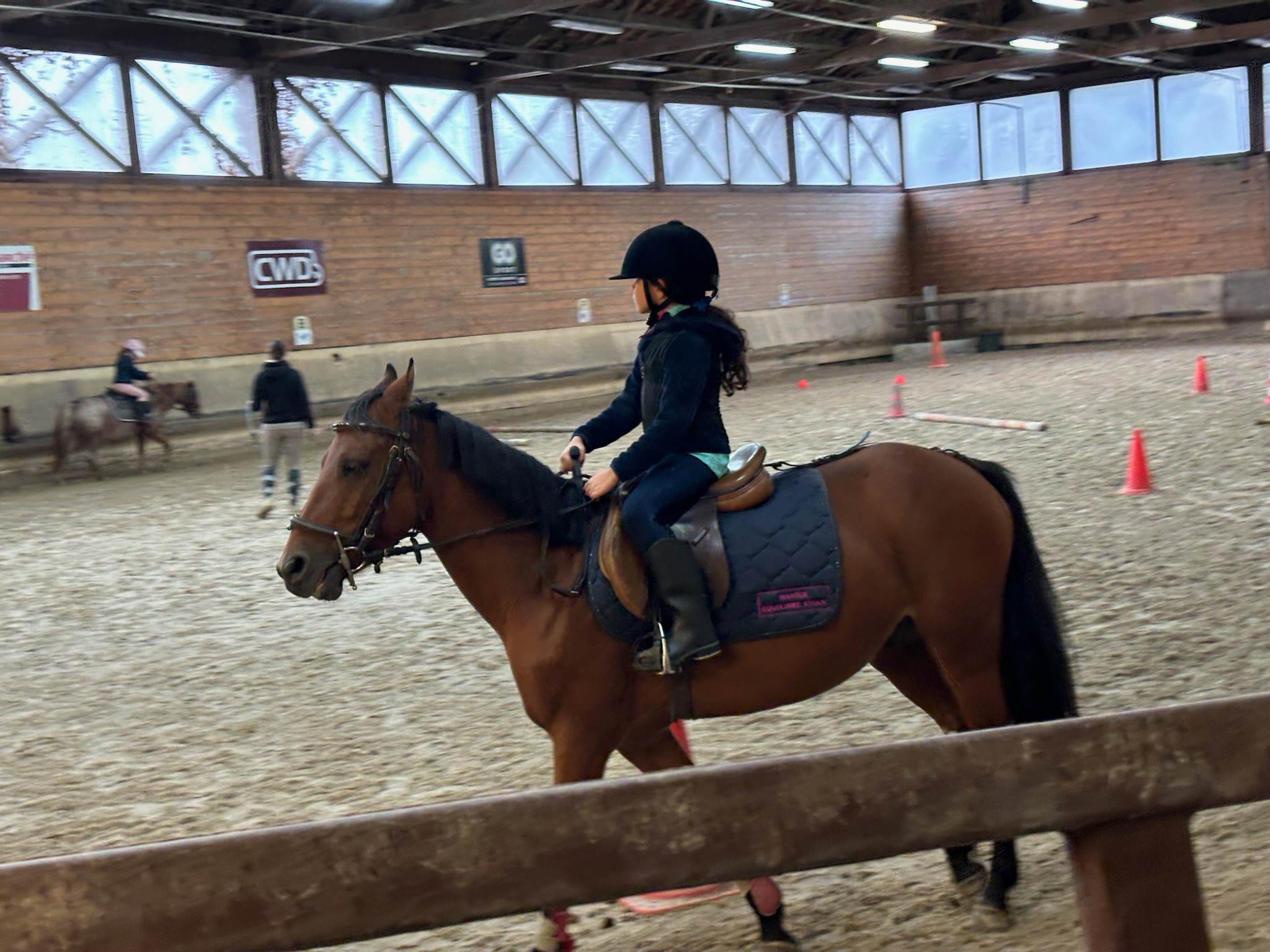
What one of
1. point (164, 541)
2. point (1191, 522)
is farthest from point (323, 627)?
point (1191, 522)

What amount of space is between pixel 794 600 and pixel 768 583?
0.29ft

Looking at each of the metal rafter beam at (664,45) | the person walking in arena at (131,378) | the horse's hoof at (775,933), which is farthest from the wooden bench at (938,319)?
the horse's hoof at (775,933)

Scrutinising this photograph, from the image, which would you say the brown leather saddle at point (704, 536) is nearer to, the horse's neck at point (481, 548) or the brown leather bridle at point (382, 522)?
the brown leather bridle at point (382, 522)

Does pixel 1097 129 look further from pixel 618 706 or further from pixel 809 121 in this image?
pixel 618 706

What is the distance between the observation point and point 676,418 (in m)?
3.37

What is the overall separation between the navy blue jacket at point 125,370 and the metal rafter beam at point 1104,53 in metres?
16.0

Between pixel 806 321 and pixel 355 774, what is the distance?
72.4 ft

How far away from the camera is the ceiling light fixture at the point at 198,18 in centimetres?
1500

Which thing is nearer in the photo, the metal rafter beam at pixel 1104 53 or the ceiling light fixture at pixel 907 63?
the metal rafter beam at pixel 1104 53

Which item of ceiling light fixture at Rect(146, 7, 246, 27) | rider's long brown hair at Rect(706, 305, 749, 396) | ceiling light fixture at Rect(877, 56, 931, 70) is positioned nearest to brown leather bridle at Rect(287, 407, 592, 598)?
rider's long brown hair at Rect(706, 305, 749, 396)

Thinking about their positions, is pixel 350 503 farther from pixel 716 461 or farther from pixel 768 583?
pixel 768 583

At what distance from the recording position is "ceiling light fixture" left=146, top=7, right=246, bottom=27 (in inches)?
591

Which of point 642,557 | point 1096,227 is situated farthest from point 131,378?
point 1096,227

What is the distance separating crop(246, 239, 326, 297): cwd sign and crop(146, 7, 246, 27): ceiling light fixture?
2.97 metres
